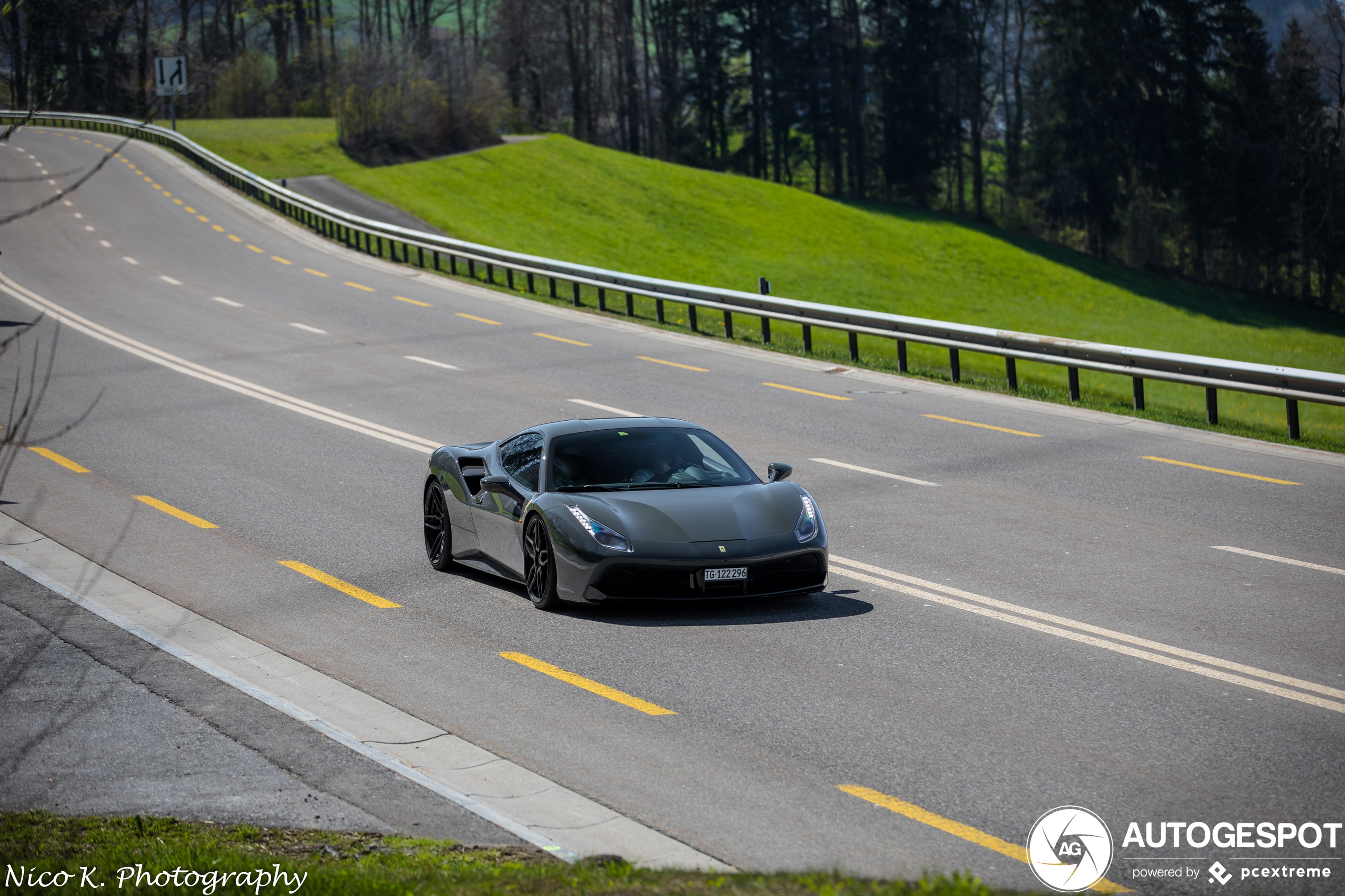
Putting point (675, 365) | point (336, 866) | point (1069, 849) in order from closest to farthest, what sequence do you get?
point (336, 866) < point (1069, 849) < point (675, 365)

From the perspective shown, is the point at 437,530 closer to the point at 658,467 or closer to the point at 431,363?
the point at 658,467

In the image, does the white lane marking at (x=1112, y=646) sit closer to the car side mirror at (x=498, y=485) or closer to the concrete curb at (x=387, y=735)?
the car side mirror at (x=498, y=485)

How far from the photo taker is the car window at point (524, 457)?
10.1 m

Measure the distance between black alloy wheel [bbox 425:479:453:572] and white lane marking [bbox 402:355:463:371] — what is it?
420 inches

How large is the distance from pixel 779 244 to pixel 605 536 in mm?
55223

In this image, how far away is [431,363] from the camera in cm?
2239

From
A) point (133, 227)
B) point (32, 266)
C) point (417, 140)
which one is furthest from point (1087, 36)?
point (32, 266)

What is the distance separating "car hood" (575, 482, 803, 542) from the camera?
9.05 meters

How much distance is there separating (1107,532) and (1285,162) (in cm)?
6953

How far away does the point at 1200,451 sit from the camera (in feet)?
50.0

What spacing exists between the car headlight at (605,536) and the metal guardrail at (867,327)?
12.8 ft

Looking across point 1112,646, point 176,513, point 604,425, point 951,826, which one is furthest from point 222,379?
point 951,826

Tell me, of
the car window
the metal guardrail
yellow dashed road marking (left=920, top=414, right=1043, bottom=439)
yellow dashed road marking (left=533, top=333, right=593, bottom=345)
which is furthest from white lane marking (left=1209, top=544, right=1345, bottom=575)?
yellow dashed road marking (left=533, top=333, right=593, bottom=345)

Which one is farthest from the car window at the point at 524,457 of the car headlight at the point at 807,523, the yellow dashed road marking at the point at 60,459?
the yellow dashed road marking at the point at 60,459
